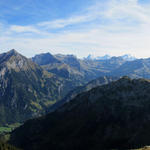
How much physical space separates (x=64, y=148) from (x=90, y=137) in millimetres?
29341

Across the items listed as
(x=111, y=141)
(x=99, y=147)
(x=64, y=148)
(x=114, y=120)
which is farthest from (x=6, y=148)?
(x=114, y=120)

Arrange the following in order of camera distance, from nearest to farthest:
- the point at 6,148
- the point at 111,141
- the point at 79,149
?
the point at 6,148, the point at 111,141, the point at 79,149

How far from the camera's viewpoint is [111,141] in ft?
552

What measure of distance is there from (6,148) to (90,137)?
8030 centimetres

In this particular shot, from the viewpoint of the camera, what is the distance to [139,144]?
144625 millimetres

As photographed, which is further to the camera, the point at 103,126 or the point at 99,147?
the point at 103,126

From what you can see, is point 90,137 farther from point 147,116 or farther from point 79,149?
point 147,116

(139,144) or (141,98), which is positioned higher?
(141,98)

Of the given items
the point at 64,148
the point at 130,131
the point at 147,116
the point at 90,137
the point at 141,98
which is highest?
the point at 141,98

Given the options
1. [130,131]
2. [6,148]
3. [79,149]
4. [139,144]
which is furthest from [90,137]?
[6,148]

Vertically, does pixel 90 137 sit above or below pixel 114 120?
below

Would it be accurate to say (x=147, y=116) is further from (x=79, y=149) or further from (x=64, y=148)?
(x=64, y=148)

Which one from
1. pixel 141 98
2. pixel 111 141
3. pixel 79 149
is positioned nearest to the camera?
pixel 111 141

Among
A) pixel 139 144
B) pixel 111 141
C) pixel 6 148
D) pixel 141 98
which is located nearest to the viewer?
pixel 139 144
